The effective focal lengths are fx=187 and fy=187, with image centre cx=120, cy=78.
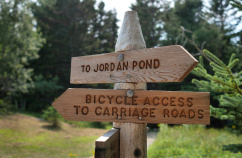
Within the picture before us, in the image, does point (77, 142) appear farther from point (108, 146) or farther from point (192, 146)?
point (108, 146)

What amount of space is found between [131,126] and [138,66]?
1.78 ft

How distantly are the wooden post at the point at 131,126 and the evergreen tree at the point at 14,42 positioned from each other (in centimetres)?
1121

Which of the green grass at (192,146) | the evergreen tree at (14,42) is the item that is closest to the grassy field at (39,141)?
the green grass at (192,146)

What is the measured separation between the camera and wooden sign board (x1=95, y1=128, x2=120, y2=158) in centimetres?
125

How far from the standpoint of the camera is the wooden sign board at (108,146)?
4.09ft

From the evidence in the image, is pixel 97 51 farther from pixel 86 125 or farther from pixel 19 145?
pixel 19 145

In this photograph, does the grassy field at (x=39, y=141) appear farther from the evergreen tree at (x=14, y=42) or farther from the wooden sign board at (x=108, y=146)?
the wooden sign board at (x=108, y=146)

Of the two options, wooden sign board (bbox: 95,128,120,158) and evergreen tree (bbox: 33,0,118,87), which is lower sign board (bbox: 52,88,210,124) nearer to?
wooden sign board (bbox: 95,128,120,158)

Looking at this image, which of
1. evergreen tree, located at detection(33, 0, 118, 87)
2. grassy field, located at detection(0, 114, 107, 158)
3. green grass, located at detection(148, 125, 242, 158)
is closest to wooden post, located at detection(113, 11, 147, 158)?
green grass, located at detection(148, 125, 242, 158)

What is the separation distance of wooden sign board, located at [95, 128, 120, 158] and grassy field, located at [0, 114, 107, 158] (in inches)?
160

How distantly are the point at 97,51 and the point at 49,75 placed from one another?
5107 mm

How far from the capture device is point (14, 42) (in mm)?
12164

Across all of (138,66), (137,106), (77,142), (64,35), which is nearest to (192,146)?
(137,106)

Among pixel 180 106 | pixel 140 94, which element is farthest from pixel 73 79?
pixel 180 106
